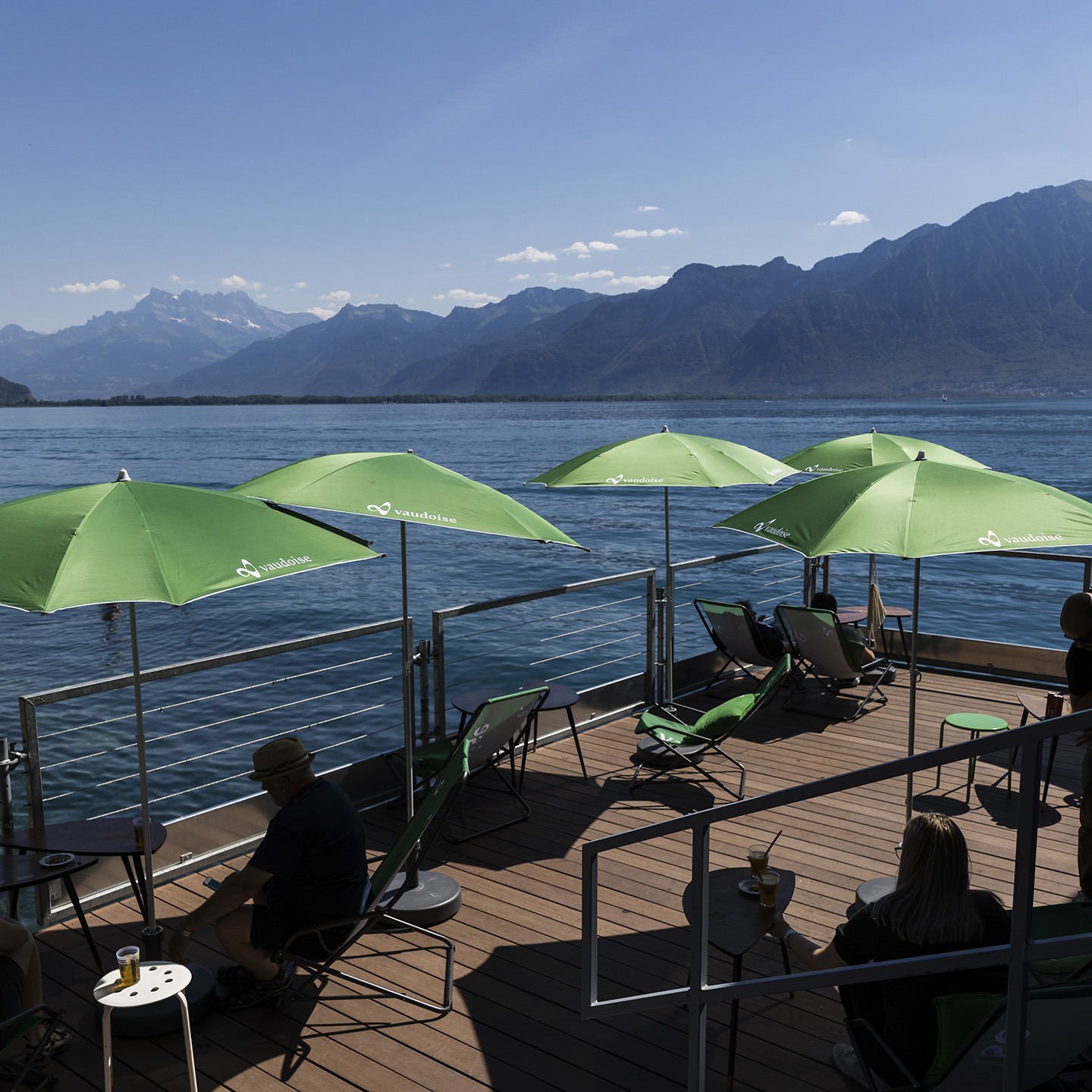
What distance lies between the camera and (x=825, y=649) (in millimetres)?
8023

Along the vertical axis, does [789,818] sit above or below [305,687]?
above

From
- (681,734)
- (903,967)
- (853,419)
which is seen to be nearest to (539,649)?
(681,734)

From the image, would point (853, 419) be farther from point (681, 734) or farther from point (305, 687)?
point (681, 734)

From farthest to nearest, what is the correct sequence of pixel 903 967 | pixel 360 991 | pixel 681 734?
1. pixel 681 734
2. pixel 360 991
3. pixel 903 967

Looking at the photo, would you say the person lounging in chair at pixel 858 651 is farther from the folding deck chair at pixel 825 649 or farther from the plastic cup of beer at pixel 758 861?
the plastic cup of beer at pixel 758 861

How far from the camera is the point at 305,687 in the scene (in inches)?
699

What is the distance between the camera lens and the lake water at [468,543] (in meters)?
23.6

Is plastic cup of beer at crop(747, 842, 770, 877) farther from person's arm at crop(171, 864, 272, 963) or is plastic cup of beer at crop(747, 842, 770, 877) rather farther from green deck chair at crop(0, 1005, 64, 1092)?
green deck chair at crop(0, 1005, 64, 1092)

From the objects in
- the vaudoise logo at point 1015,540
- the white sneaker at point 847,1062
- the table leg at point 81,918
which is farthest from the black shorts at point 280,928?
the vaudoise logo at point 1015,540

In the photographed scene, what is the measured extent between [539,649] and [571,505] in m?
32.8

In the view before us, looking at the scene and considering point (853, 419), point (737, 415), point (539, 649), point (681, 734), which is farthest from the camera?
point (737, 415)

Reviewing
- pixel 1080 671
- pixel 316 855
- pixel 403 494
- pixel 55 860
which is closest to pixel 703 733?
pixel 1080 671

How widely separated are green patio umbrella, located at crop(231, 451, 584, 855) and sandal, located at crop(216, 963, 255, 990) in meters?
1.30

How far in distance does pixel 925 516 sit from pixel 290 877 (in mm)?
2995
